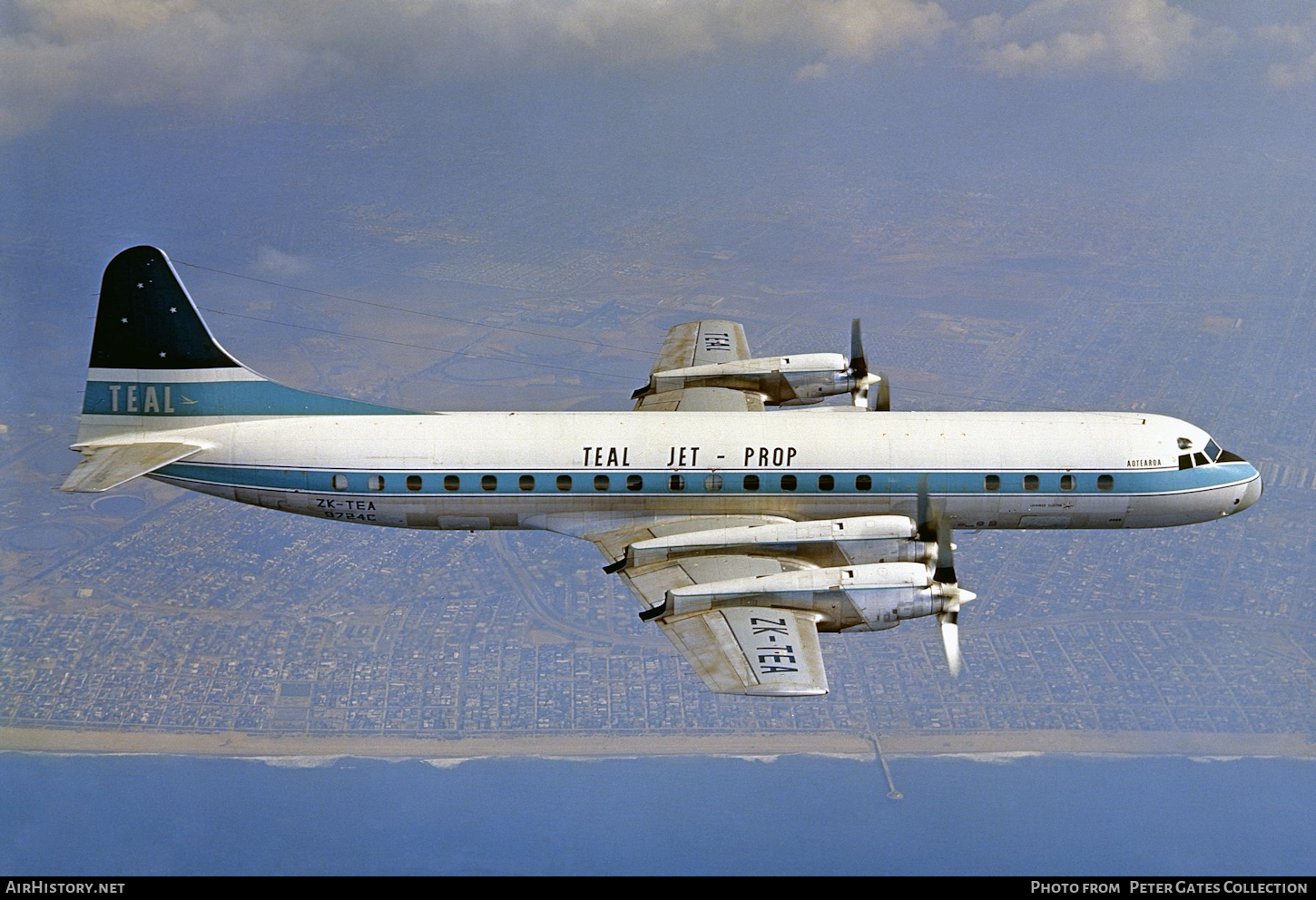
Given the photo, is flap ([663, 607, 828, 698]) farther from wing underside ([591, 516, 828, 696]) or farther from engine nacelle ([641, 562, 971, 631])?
engine nacelle ([641, 562, 971, 631])

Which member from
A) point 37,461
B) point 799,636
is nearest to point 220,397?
point 799,636

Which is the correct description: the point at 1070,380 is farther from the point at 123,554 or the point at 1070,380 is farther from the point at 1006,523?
the point at 123,554

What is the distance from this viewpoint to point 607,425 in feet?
121

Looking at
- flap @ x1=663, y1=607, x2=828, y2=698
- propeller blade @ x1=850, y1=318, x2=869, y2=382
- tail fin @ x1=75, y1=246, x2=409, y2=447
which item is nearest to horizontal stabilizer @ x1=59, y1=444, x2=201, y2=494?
tail fin @ x1=75, y1=246, x2=409, y2=447

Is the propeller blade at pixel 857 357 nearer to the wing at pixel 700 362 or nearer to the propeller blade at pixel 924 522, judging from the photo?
the wing at pixel 700 362

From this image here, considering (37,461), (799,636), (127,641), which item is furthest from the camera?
(37,461)

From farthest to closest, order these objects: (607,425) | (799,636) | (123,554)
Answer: (123,554)
(607,425)
(799,636)

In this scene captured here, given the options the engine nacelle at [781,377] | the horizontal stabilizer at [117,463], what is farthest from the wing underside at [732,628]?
the horizontal stabilizer at [117,463]

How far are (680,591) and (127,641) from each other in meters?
39.0

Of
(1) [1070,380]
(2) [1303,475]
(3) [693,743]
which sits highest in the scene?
(1) [1070,380]

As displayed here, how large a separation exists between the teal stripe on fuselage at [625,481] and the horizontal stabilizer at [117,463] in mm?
679

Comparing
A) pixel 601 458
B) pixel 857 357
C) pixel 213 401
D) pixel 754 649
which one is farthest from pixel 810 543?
pixel 213 401

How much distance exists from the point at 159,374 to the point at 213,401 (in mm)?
1924

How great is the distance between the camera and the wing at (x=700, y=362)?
42156 mm
